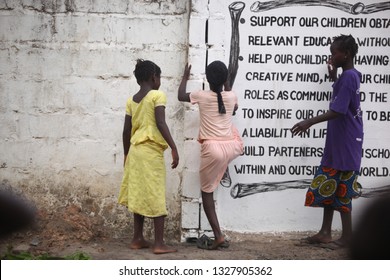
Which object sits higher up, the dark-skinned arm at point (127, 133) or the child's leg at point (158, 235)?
the dark-skinned arm at point (127, 133)

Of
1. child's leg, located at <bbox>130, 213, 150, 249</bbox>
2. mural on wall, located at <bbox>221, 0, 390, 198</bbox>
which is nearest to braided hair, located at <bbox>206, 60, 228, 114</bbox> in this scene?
mural on wall, located at <bbox>221, 0, 390, 198</bbox>

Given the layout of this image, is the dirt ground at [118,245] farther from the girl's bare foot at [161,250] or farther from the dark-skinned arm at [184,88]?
the dark-skinned arm at [184,88]

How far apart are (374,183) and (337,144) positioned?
0.64 metres

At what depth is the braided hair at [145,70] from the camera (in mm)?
4938

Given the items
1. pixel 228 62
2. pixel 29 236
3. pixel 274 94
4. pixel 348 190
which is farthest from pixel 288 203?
pixel 29 236

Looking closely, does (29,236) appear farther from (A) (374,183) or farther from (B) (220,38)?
(A) (374,183)

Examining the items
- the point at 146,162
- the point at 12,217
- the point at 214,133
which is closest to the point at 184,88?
the point at 214,133

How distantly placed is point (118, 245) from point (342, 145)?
75.8 inches

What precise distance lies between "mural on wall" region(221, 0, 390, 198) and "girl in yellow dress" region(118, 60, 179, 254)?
0.71m

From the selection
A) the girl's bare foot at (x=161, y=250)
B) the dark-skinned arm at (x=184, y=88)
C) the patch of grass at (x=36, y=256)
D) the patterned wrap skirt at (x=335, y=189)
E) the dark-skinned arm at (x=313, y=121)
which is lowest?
the girl's bare foot at (x=161, y=250)

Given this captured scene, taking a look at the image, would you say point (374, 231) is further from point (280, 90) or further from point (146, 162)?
point (280, 90)

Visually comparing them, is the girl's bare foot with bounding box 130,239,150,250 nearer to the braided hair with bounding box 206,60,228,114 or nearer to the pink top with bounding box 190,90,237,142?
the pink top with bounding box 190,90,237,142

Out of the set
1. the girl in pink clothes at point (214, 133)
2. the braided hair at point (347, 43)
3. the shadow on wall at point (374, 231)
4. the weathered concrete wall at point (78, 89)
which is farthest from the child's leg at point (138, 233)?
the shadow on wall at point (374, 231)

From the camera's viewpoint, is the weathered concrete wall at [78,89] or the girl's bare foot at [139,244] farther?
the weathered concrete wall at [78,89]
